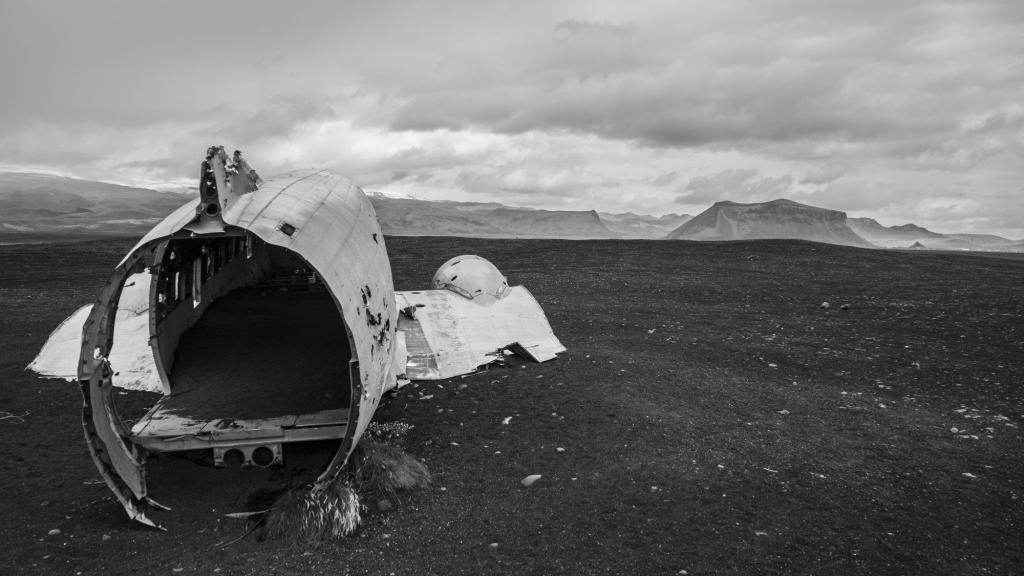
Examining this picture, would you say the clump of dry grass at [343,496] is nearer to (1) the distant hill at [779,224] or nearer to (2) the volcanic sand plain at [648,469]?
(2) the volcanic sand plain at [648,469]

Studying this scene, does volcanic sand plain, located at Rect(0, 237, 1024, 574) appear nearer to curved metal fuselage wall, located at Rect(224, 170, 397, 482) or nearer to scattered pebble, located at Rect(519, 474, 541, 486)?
scattered pebble, located at Rect(519, 474, 541, 486)

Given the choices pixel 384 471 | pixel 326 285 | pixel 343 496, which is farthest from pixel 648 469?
pixel 326 285

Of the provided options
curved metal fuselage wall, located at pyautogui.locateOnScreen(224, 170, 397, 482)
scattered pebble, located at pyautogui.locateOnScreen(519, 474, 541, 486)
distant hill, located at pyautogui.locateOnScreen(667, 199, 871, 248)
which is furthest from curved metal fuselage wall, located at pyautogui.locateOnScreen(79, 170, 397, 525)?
distant hill, located at pyautogui.locateOnScreen(667, 199, 871, 248)

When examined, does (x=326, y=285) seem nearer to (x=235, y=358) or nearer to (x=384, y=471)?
(x=384, y=471)

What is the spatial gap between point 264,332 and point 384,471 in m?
4.42

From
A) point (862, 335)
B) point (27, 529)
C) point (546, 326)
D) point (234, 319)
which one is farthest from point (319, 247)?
point (862, 335)

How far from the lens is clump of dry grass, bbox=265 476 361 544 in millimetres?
5809

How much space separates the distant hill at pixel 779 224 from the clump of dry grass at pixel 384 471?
173829 mm

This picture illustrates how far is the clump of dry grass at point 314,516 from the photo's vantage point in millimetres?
5809

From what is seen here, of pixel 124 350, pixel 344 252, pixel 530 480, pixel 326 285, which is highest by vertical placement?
pixel 344 252

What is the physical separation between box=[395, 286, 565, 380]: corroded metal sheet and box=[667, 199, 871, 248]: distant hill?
16702cm

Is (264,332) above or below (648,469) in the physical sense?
above

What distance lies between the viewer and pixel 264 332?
1004 cm

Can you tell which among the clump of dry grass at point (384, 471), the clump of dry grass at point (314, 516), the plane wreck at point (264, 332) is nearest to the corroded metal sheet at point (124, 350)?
the plane wreck at point (264, 332)
